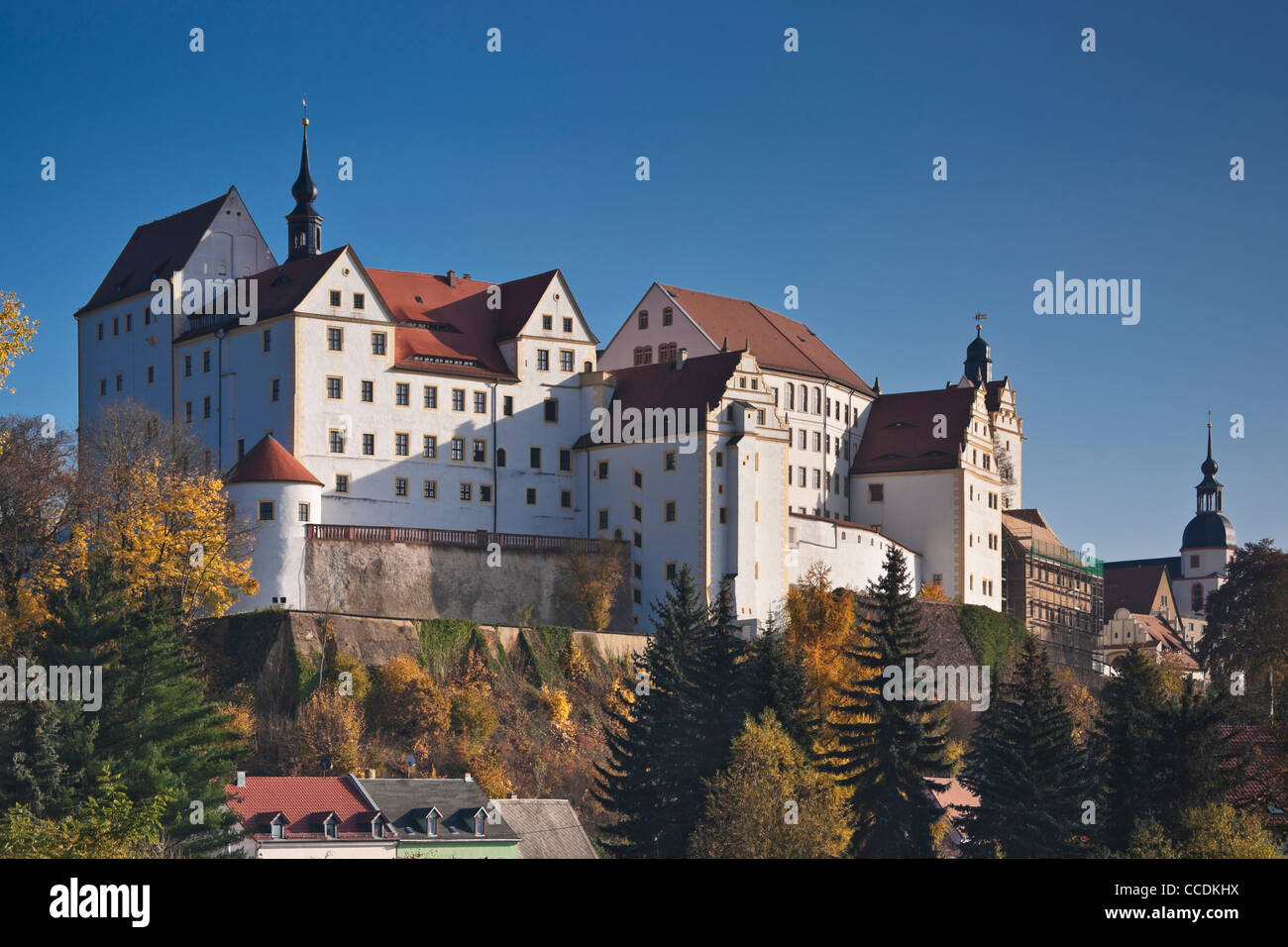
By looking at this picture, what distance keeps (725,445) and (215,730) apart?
2841 cm

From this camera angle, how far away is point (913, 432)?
90.3 meters

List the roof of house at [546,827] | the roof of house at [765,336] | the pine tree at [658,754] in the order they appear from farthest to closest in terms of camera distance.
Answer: the roof of house at [765,336]
the roof of house at [546,827]
the pine tree at [658,754]

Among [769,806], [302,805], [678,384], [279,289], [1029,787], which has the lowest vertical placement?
[302,805]

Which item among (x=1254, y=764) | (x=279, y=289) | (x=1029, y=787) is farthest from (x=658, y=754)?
(x=279, y=289)

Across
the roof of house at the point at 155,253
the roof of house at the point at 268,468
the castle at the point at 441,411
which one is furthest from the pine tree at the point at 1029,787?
the roof of house at the point at 155,253

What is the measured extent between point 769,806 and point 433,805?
13208 mm

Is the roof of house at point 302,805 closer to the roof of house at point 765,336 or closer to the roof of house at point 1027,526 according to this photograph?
the roof of house at point 765,336

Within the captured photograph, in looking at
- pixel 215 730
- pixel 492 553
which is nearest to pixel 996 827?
pixel 215 730

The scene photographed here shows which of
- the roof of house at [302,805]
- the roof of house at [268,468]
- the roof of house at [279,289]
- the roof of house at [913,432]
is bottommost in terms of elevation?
the roof of house at [302,805]

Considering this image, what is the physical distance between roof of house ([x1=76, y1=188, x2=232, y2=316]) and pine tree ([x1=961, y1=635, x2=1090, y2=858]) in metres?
44.6

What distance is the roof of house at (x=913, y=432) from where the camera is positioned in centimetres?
8800

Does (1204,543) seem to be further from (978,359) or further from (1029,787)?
(1029,787)

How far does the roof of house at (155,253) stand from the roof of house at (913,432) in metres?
34.5
